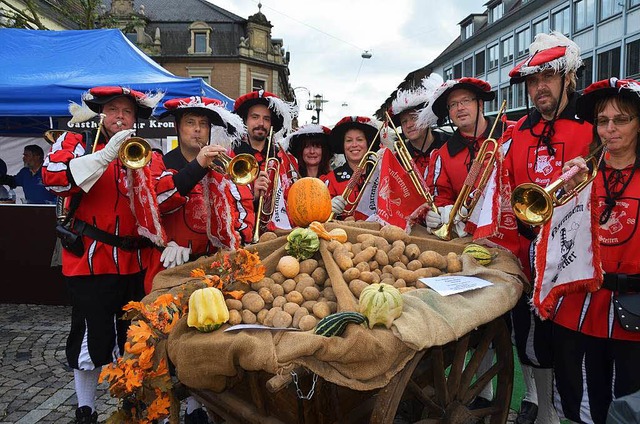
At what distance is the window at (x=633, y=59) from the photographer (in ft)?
66.8

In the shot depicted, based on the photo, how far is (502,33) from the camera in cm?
3112

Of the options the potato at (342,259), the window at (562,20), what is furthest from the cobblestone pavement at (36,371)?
the window at (562,20)

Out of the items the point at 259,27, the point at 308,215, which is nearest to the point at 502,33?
the point at 259,27

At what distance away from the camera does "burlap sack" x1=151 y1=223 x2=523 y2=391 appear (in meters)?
1.79

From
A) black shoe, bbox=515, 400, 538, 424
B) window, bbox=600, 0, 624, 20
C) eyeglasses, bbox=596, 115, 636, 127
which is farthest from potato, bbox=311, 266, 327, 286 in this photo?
window, bbox=600, 0, 624, 20

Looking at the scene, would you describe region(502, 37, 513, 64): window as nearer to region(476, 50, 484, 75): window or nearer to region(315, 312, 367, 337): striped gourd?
region(476, 50, 484, 75): window

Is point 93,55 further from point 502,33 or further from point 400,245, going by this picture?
point 502,33

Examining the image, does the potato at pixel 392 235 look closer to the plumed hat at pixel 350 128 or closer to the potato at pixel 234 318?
the potato at pixel 234 318

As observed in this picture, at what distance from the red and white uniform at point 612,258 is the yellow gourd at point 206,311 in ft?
5.40

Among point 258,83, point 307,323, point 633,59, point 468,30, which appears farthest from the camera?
point 258,83

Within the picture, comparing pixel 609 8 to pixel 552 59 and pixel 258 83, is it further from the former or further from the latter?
pixel 258 83

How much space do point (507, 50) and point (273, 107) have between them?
99.4 ft

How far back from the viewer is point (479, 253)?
2723 mm

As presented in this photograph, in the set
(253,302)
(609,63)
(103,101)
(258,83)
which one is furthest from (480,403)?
(258,83)
